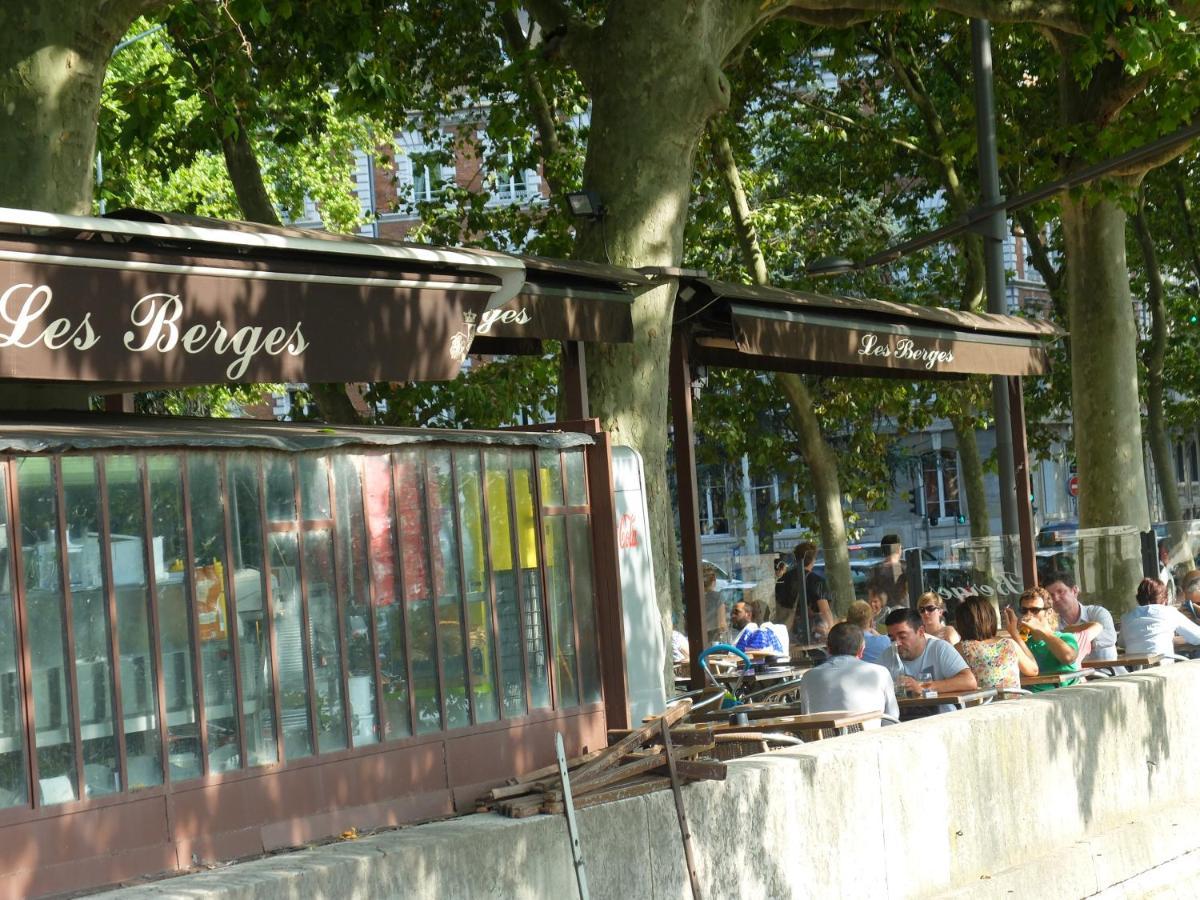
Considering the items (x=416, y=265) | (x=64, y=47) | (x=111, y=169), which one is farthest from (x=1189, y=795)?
(x=111, y=169)

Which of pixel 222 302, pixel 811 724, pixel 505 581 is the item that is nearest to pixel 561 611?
pixel 505 581

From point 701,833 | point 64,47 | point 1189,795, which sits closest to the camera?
point 701,833

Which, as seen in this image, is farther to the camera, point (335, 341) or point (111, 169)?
point (111, 169)

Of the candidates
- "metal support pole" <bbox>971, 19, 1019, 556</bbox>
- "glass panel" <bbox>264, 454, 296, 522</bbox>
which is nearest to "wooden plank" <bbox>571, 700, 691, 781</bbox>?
"glass panel" <bbox>264, 454, 296, 522</bbox>

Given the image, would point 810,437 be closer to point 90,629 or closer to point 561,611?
point 561,611

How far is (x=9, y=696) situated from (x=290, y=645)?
110 centimetres

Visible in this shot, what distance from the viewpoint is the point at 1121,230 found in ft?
60.1

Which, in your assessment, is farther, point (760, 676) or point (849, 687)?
point (760, 676)

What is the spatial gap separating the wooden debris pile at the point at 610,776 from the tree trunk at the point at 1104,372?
12329 mm

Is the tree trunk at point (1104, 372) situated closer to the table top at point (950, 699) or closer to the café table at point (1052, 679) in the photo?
the café table at point (1052, 679)

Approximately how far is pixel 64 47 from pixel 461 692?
3.37m

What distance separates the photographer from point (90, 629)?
521cm

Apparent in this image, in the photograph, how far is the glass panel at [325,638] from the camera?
5887mm

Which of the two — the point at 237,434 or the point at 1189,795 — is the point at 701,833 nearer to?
the point at 237,434
